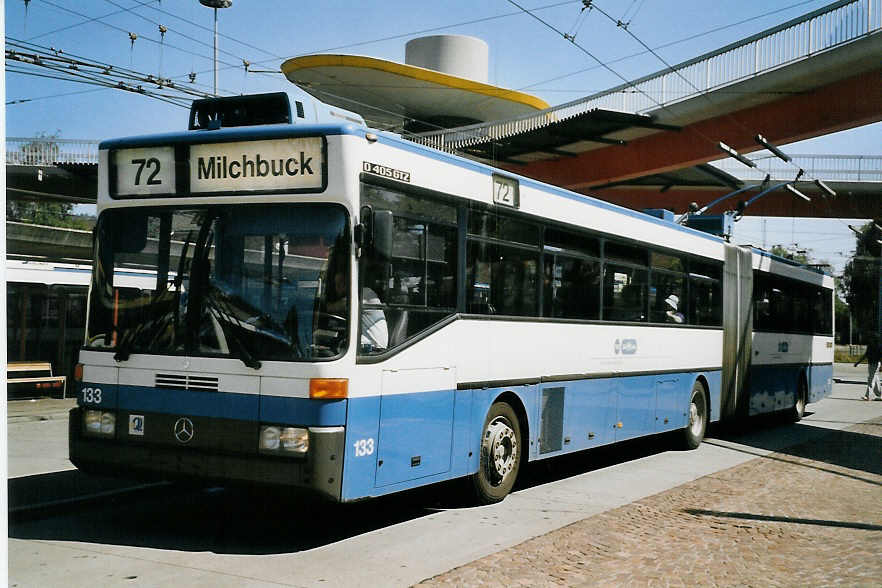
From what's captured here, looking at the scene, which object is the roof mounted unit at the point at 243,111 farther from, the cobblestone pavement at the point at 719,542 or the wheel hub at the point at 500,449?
the cobblestone pavement at the point at 719,542

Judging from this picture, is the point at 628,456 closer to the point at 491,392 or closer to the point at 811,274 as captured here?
the point at 491,392

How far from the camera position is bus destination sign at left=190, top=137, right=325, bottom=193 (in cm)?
770

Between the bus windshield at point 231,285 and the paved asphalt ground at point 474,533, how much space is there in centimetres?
126

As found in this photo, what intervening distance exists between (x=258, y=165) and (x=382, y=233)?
3.82ft

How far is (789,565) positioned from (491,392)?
3.25 meters

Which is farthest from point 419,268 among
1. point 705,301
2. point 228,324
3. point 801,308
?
point 801,308

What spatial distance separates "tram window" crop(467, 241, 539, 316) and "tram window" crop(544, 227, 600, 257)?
0.44 meters

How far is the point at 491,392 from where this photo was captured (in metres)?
9.69

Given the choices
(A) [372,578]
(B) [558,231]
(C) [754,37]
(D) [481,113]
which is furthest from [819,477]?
(D) [481,113]

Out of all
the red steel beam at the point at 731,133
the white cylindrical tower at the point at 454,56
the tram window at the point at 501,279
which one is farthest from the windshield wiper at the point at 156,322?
the white cylindrical tower at the point at 454,56

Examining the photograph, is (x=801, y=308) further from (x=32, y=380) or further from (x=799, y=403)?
(x=32, y=380)

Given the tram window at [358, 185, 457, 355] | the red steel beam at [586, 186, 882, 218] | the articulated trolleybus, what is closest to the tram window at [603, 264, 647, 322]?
the articulated trolleybus

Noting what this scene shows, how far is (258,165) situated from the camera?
7840 millimetres

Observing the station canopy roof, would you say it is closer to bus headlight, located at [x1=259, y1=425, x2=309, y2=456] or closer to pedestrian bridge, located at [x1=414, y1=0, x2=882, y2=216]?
pedestrian bridge, located at [x1=414, y1=0, x2=882, y2=216]
